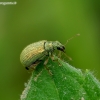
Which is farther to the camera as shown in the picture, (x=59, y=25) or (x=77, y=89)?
(x=59, y=25)

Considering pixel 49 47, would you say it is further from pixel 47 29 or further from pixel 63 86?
pixel 47 29

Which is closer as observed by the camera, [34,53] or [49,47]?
[34,53]

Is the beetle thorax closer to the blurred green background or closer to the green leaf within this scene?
the green leaf

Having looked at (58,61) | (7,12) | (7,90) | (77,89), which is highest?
(7,12)

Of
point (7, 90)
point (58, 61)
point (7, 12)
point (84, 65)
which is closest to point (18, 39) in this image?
point (7, 12)

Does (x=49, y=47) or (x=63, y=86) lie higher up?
(x=49, y=47)

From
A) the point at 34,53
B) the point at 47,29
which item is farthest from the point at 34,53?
the point at 47,29

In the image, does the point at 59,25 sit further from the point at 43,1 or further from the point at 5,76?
the point at 5,76
